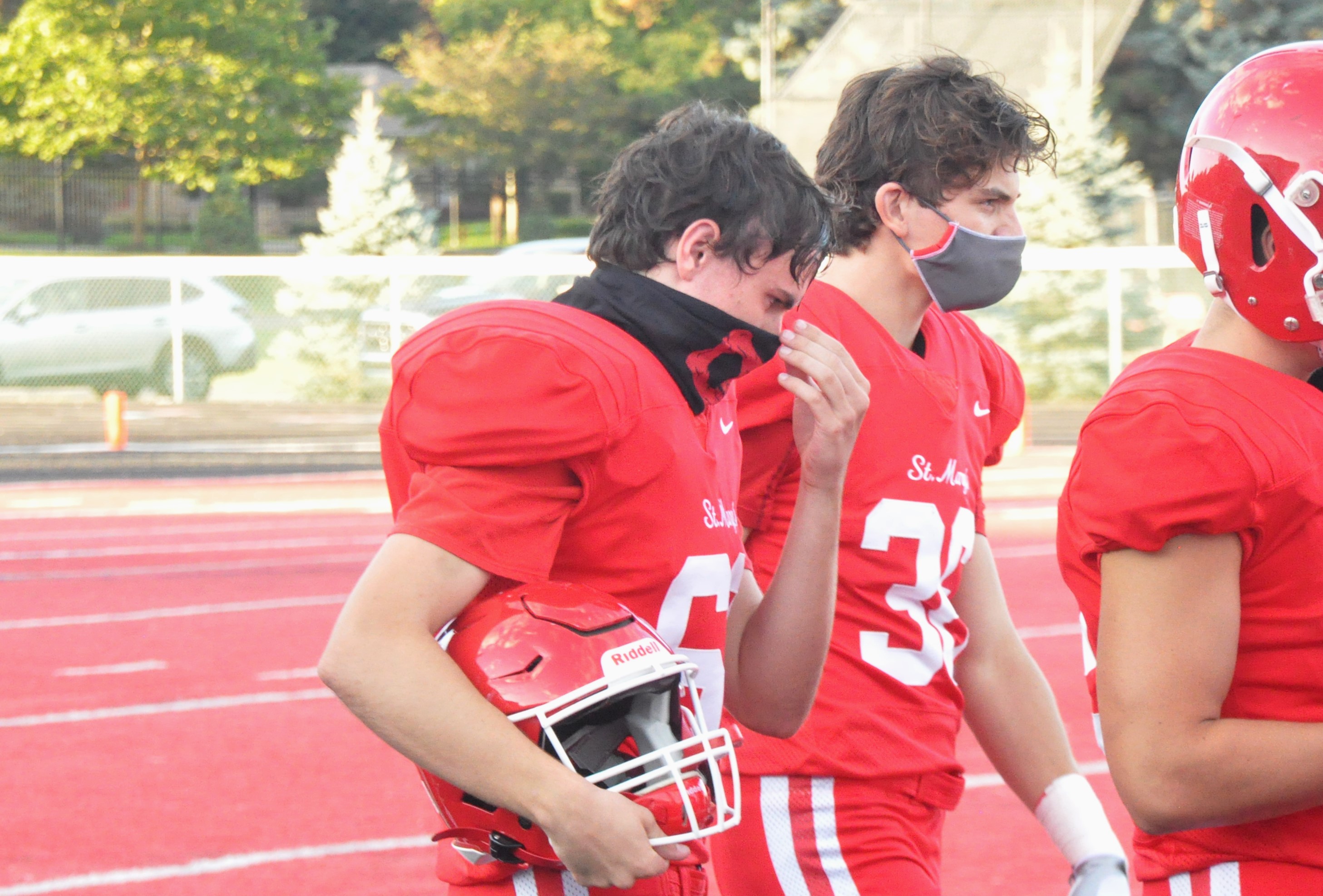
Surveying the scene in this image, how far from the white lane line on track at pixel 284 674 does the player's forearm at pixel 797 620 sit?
5319mm

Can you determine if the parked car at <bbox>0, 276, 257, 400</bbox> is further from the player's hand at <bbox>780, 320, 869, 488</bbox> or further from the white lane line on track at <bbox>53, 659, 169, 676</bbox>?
the player's hand at <bbox>780, 320, 869, 488</bbox>

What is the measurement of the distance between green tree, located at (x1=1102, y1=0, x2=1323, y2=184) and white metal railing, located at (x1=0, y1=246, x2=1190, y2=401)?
14.2m

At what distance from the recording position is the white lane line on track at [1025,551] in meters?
10.5

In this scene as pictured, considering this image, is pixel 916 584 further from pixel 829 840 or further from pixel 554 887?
pixel 554 887

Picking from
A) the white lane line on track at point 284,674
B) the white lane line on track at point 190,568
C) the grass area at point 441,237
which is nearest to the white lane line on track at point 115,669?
the white lane line on track at point 284,674

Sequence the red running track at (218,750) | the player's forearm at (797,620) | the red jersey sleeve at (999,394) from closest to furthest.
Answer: the player's forearm at (797,620) → the red jersey sleeve at (999,394) → the red running track at (218,750)

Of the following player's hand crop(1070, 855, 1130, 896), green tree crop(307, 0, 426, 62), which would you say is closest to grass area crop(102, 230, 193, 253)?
green tree crop(307, 0, 426, 62)

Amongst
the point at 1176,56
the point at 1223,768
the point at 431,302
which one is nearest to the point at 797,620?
the point at 1223,768

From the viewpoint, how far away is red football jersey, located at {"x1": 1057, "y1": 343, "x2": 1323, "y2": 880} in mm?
1782

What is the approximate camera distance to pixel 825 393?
2236 millimetres

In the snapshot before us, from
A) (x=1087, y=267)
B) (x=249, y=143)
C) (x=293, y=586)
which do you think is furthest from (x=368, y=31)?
(x=293, y=586)

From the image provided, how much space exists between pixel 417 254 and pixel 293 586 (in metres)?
15.8

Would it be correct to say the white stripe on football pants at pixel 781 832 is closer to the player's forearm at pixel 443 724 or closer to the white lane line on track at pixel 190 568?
the player's forearm at pixel 443 724

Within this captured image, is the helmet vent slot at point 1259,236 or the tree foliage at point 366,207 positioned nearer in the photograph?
the helmet vent slot at point 1259,236
